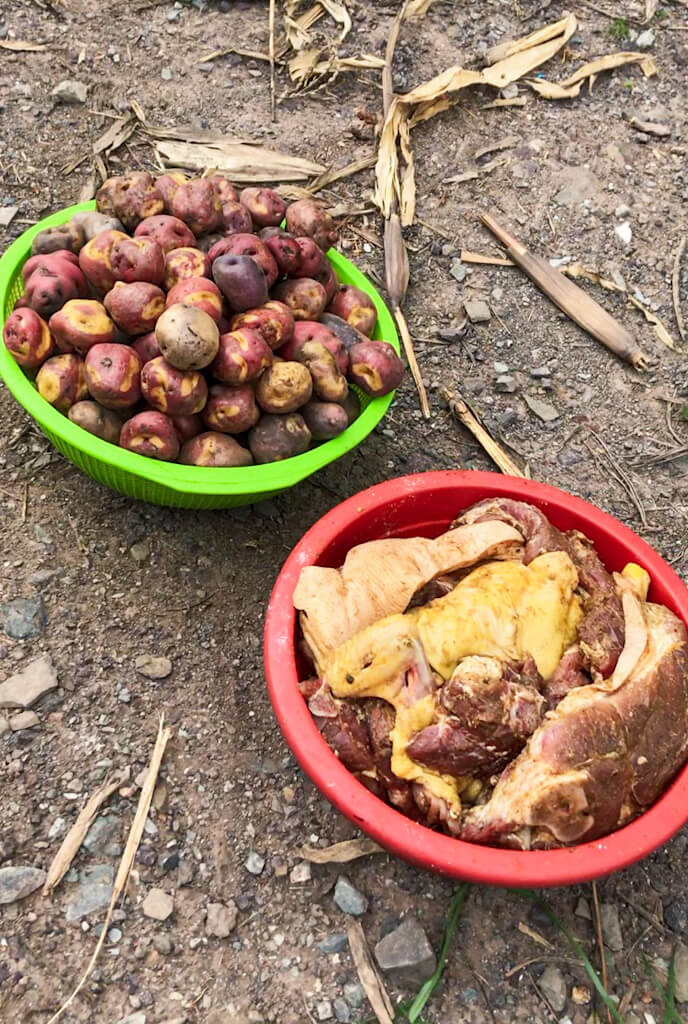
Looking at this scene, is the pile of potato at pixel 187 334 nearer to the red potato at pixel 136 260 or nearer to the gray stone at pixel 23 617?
the red potato at pixel 136 260

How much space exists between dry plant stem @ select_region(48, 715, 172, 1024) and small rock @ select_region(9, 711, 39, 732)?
13.9 inches

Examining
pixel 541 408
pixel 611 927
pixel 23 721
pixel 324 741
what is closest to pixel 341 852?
pixel 324 741

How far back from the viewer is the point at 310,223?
2.99 meters

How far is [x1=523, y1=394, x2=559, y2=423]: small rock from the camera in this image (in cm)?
354

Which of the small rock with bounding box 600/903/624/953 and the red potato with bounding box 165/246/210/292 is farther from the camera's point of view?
the red potato with bounding box 165/246/210/292

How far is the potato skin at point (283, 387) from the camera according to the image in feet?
8.51

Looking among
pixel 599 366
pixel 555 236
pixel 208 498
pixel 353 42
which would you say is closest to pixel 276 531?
pixel 208 498

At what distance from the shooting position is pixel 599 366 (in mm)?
3725

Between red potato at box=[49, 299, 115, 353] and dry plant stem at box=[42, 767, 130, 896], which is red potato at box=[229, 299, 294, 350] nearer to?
red potato at box=[49, 299, 115, 353]

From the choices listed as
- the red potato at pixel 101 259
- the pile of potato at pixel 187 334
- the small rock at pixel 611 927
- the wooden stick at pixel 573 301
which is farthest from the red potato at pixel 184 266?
the small rock at pixel 611 927

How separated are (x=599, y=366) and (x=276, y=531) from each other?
1.67 meters

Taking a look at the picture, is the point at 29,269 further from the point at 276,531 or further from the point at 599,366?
the point at 599,366

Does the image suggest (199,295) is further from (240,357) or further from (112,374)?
(112,374)

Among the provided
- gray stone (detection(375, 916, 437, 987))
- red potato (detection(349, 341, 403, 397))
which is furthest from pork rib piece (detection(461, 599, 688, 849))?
red potato (detection(349, 341, 403, 397))
